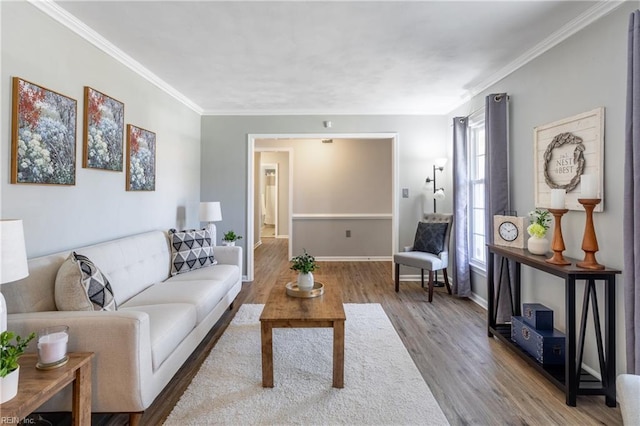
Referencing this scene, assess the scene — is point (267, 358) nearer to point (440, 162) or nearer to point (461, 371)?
point (461, 371)

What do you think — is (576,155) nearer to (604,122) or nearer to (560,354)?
(604,122)

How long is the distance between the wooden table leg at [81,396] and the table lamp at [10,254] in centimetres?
38

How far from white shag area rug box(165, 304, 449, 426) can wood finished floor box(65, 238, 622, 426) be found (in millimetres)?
115

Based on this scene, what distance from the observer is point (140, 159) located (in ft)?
10.4

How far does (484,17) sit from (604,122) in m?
1.09

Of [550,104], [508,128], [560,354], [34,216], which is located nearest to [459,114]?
[508,128]

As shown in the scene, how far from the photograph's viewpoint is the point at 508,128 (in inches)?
123

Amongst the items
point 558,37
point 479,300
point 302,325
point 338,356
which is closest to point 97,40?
point 302,325

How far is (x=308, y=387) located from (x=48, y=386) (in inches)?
54.4

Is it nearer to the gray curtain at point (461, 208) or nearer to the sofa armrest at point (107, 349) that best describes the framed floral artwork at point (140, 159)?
the sofa armrest at point (107, 349)

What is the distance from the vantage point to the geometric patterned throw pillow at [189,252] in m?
3.25

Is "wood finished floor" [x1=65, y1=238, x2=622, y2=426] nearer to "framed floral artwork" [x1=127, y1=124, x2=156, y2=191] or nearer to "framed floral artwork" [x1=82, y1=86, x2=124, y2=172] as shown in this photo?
"framed floral artwork" [x1=127, y1=124, x2=156, y2=191]

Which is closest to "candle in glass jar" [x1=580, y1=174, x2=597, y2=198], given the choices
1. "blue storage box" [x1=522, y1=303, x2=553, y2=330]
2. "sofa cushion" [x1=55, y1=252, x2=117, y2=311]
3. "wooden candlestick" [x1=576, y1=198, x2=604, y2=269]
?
"wooden candlestick" [x1=576, y1=198, x2=604, y2=269]

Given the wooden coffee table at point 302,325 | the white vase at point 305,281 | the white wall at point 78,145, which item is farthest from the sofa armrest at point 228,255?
the wooden coffee table at point 302,325
